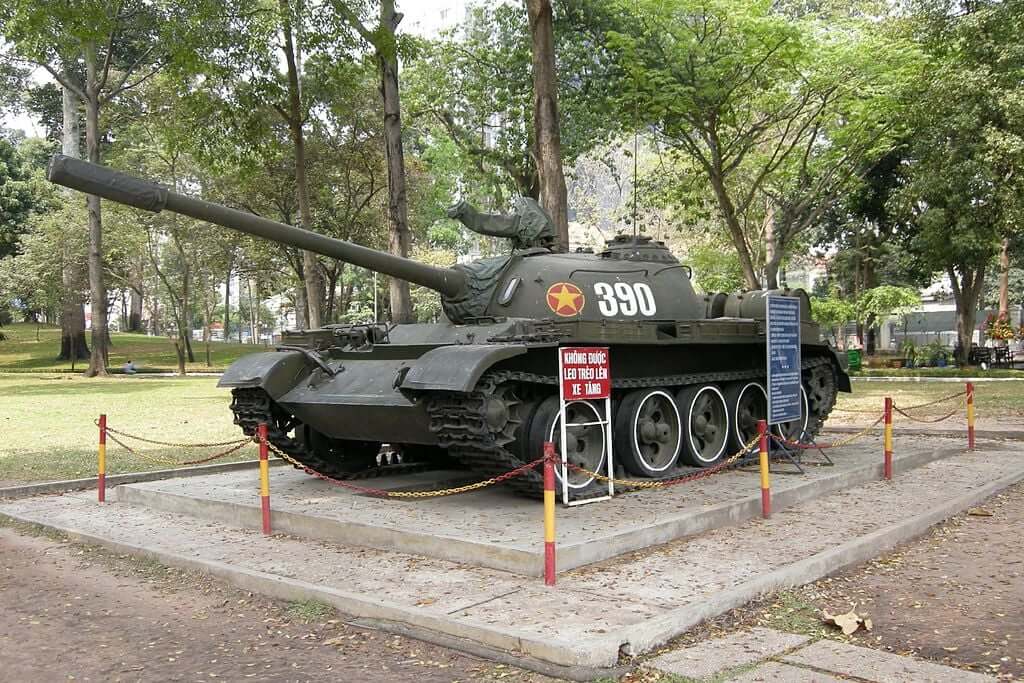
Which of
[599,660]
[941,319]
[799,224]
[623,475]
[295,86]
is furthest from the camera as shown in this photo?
[941,319]

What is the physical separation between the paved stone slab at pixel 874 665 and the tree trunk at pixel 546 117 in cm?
1235

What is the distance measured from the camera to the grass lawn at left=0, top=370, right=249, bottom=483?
14195 mm

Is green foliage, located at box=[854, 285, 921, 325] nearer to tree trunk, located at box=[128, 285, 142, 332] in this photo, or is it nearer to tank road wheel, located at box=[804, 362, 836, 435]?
tank road wheel, located at box=[804, 362, 836, 435]

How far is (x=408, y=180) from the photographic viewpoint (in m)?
40.0

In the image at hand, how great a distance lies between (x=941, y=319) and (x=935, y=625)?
61352 mm

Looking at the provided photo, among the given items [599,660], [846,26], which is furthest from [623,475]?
[846,26]

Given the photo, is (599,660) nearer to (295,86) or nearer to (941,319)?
(295,86)

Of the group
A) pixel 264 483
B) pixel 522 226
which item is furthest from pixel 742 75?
pixel 264 483

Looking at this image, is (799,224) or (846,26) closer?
(846,26)

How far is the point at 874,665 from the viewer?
18.1 feet

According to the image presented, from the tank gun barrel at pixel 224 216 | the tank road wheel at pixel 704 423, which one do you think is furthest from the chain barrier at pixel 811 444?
the tank gun barrel at pixel 224 216

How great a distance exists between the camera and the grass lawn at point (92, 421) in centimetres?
1420

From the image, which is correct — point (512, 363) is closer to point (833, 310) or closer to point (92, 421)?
point (92, 421)

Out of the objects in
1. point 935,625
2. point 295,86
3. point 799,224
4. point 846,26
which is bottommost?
point 935,625
